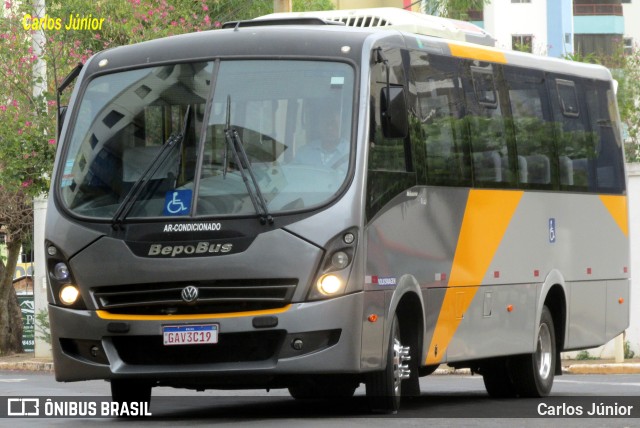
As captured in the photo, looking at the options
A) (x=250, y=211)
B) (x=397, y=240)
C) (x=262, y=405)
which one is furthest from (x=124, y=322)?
(x=262, y=405)

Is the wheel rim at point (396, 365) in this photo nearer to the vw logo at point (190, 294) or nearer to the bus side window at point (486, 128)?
the vw logo at point (190, 294)

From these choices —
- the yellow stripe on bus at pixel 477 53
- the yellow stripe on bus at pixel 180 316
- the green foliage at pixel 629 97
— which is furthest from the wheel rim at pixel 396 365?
the green foliage at pixel 629 97

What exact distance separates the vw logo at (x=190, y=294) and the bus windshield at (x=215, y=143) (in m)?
0.58

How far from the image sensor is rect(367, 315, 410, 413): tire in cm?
1345

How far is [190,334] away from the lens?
12758 mm

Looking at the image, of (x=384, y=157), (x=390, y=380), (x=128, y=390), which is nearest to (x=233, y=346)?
(x=390, y=380)

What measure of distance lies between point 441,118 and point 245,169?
2665 mm

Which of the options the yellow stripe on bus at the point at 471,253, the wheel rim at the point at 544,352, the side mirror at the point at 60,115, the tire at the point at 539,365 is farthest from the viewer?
the wheel rim at the point at 544,352

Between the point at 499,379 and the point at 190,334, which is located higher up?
the point at 190,334

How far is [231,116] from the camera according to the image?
13.2 m

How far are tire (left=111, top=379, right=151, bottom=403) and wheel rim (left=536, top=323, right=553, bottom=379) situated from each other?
189 inches

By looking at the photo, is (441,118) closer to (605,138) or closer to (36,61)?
(605,138)

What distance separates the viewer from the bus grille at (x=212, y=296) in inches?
499

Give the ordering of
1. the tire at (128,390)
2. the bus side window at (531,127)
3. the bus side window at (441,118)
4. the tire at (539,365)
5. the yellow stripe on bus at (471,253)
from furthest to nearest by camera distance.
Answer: the tire at (539,365) → the bus side window at (531,127) → the yellow stripe on bus at (471,253) → the bus side window at (441,118) → the tire at (128,390)
